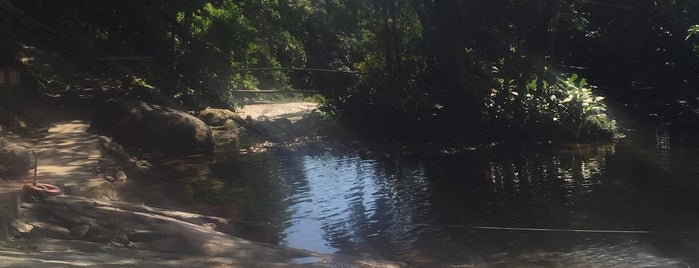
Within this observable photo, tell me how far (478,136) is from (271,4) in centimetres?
1208

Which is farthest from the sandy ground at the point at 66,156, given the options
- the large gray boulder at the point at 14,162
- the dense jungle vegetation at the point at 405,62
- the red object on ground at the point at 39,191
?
the dense jungle vegetation at the point at 405,62

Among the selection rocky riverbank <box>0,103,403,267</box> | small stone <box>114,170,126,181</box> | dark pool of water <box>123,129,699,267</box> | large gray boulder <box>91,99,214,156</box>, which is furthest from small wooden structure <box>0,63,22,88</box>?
large gray boulder <box>91,99,214,156</box>

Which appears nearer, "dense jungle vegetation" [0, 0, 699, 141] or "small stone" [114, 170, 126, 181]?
"small stone" [114, 170, 126, 181]

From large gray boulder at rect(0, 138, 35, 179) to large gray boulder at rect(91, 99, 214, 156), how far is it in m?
5.92

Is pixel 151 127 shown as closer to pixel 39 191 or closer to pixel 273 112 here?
pixel 39 191

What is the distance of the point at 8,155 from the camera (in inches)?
360

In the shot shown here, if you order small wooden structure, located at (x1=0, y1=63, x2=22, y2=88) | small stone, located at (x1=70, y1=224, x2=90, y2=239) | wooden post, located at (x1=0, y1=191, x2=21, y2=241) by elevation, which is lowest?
small stone, located at (x1=70, y1=224, x2=90, y2=239)

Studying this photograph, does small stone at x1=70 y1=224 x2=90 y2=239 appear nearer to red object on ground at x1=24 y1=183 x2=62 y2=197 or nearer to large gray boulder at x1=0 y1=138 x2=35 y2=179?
red object on ground at x1=24 y1=183 x2=62 y2=197

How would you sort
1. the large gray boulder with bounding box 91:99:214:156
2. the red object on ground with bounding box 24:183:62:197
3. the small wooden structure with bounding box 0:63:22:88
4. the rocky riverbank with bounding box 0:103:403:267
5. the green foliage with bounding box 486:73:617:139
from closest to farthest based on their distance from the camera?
1. the rocky riverbank with bounding box 0:103:403:267
2. the red object on ground with bounding box 24:183:62:197
3. the small wooden structure with bounding box 0:63:22:88
4. the large gray boulder with bounding box 91:99:214:156
5. the green foliage with bounding box 486:73:617:139

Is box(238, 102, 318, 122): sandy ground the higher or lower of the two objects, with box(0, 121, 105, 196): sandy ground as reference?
higher

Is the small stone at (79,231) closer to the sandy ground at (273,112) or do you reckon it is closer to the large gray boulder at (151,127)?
the large gray boulder at (151,127)

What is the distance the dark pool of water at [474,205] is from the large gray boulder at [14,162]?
2.65 m

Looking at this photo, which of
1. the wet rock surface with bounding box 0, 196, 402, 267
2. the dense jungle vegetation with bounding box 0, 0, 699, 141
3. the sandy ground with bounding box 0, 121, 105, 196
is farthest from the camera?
the dense jungle vegetation with bounding box 0, 0, 699, 141

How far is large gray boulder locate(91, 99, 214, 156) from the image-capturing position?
1544 centimetres
